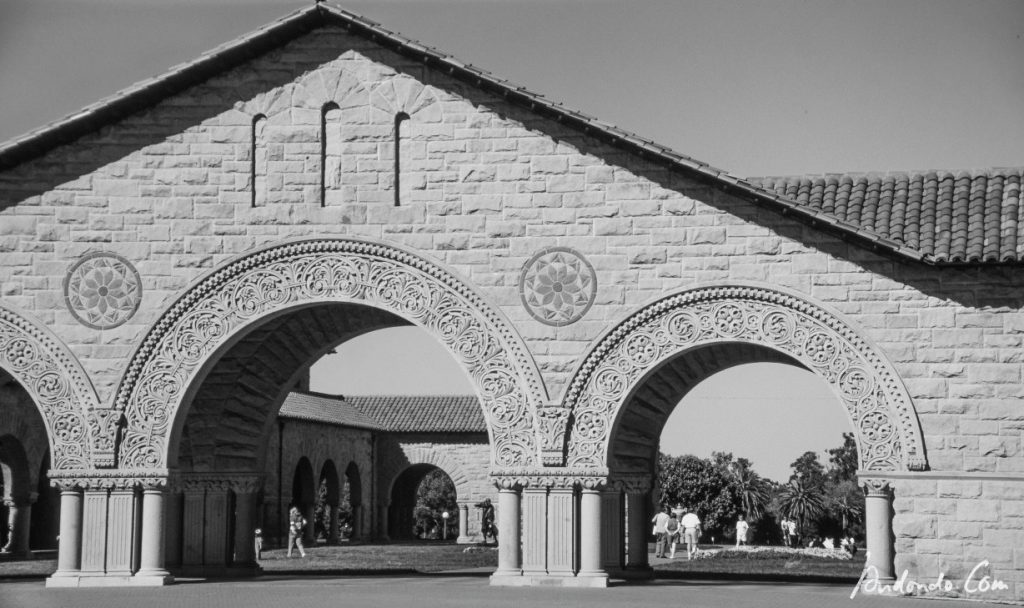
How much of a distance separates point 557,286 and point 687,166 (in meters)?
2.39

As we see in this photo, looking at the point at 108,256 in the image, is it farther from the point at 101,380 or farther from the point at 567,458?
the point at 567,458

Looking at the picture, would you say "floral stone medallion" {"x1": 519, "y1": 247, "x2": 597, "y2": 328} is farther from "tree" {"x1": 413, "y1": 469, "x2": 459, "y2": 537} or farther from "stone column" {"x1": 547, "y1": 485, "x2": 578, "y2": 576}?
"tree" {"x1": 413, "y1": 469, "x2": 459, "y2": 537}

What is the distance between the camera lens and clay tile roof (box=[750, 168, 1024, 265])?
18984 mm

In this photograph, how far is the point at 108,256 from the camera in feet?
68.6

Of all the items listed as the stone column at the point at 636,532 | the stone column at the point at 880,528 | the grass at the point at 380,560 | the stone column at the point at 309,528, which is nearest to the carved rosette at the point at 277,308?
the stone column at the point at 636,532

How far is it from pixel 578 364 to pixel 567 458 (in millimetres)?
1276

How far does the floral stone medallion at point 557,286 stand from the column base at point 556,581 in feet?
11.1

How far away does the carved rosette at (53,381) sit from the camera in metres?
20.6

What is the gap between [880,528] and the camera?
61.5ft

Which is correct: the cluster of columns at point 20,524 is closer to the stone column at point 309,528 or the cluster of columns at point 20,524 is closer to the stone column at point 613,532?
the stone column at point 309,528

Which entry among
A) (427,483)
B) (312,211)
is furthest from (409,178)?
(427,483)

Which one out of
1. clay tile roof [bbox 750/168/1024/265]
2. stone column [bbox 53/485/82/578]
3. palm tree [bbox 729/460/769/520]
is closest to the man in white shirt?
clay tile roof [bbox 750/168/1024/265]

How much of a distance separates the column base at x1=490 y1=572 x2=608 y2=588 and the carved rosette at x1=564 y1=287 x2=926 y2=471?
1502 millimetres

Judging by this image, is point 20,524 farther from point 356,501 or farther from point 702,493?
point 702,493
